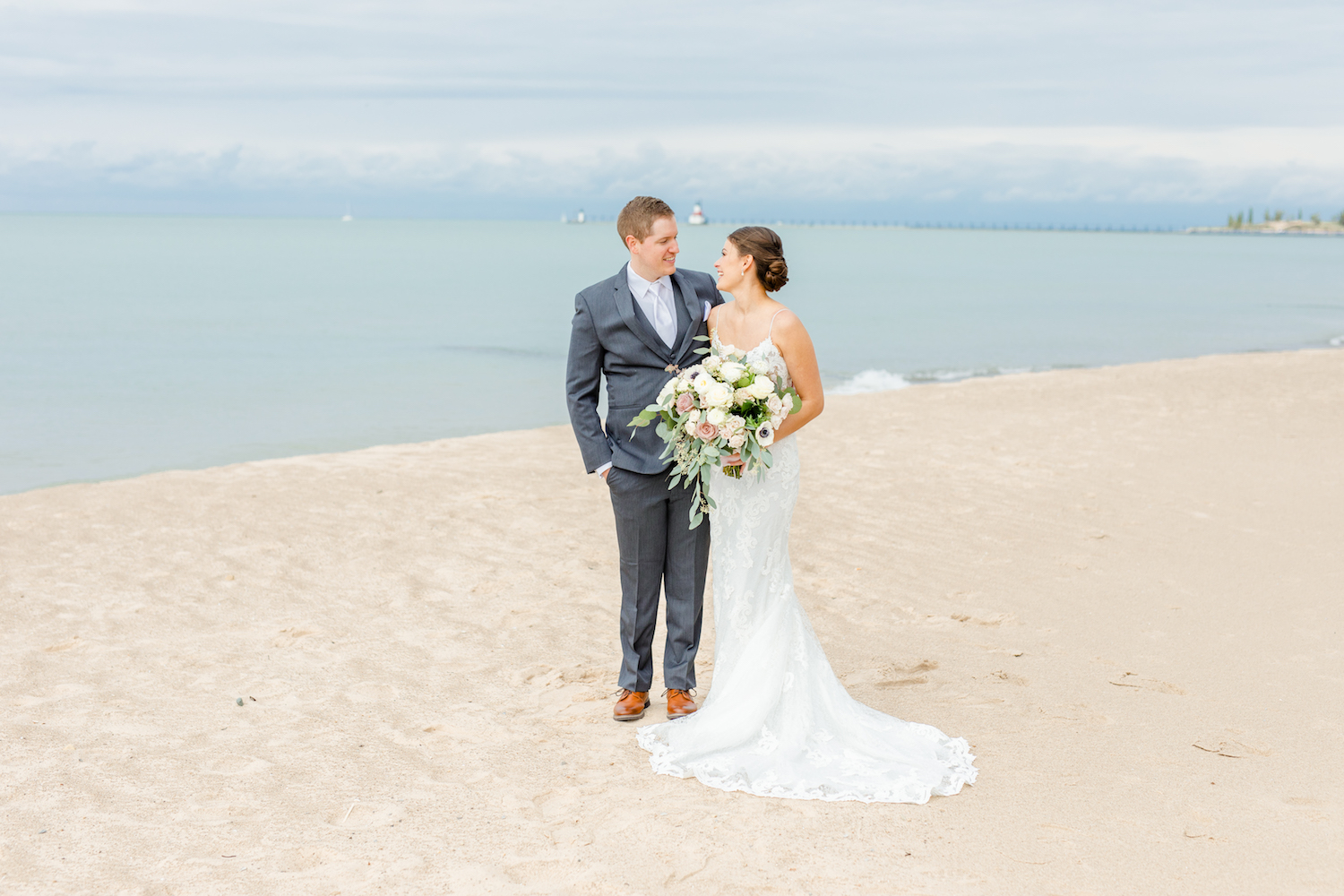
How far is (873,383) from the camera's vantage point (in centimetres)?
2006

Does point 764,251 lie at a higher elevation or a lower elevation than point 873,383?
higher

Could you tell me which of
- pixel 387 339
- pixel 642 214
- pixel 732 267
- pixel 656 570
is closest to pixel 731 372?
pixel 732 267

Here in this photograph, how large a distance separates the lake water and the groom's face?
10695 millimetres

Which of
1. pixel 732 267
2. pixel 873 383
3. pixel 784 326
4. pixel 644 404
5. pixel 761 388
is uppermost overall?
pixel 732 267

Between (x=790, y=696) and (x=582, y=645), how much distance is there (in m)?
1.85

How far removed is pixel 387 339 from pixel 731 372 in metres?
25.1

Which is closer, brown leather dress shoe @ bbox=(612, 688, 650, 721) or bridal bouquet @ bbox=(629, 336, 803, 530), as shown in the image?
bridal bouquet @ bbox=(629, 336, 803, 530)

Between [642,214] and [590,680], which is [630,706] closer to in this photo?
[590,680]

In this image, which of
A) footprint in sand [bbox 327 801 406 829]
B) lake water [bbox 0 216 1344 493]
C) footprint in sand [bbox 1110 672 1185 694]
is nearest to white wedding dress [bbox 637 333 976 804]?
footprint in sand [bbox 327 801 406 829]

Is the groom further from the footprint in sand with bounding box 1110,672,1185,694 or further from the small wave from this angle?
the small wave

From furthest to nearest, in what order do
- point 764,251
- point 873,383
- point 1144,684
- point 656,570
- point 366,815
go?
point 873,383 → point 1144,684 → point 656,570 → point 764,251 → point 366,815

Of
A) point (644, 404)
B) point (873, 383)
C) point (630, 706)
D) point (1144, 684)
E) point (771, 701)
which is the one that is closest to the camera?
point (771, 701)

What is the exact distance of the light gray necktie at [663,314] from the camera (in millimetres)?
4527

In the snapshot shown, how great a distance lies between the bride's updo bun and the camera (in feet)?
13.8
